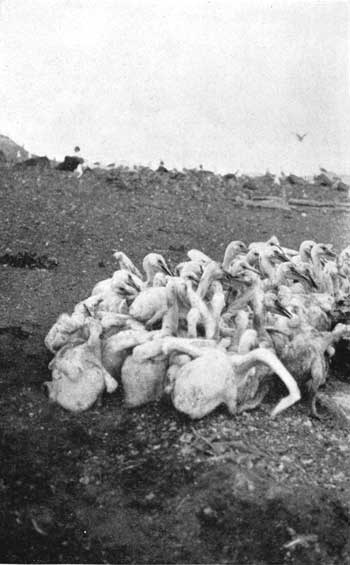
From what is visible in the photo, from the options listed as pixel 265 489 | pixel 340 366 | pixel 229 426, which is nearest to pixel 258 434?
pixel 229 426

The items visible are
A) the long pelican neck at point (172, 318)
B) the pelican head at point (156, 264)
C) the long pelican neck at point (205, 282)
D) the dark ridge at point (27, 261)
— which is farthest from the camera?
the dark ridge at point (27, 261)

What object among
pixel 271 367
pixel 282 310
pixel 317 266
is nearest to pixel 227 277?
pixel 282 310

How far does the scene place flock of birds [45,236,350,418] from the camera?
5535mm

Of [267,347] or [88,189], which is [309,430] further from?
[88,189]

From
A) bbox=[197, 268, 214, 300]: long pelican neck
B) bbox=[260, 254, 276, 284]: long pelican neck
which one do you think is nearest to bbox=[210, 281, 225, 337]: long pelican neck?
bbox=[197, 268, 214, 300]: long pelican neck

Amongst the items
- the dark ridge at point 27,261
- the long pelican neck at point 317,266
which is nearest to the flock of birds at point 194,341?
the long pelican neck at point 317,266

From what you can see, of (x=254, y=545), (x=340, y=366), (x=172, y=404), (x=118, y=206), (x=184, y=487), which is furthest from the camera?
(x=118, y=206)

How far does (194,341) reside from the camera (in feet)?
19.3

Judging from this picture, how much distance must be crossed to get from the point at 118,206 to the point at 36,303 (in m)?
4.65

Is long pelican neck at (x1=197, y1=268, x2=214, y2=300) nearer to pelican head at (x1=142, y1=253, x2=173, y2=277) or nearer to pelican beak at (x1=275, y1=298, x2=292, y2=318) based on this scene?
pelican beak at (x1=275, y1=298, x2=292, y2=318)

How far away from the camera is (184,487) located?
4.75 metres

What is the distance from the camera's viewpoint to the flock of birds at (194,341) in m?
5.54

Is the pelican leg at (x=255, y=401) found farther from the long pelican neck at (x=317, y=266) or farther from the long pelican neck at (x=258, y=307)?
the long pelican neck at (x=317, y=266)

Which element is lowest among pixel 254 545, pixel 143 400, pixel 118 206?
pixel 254 545
